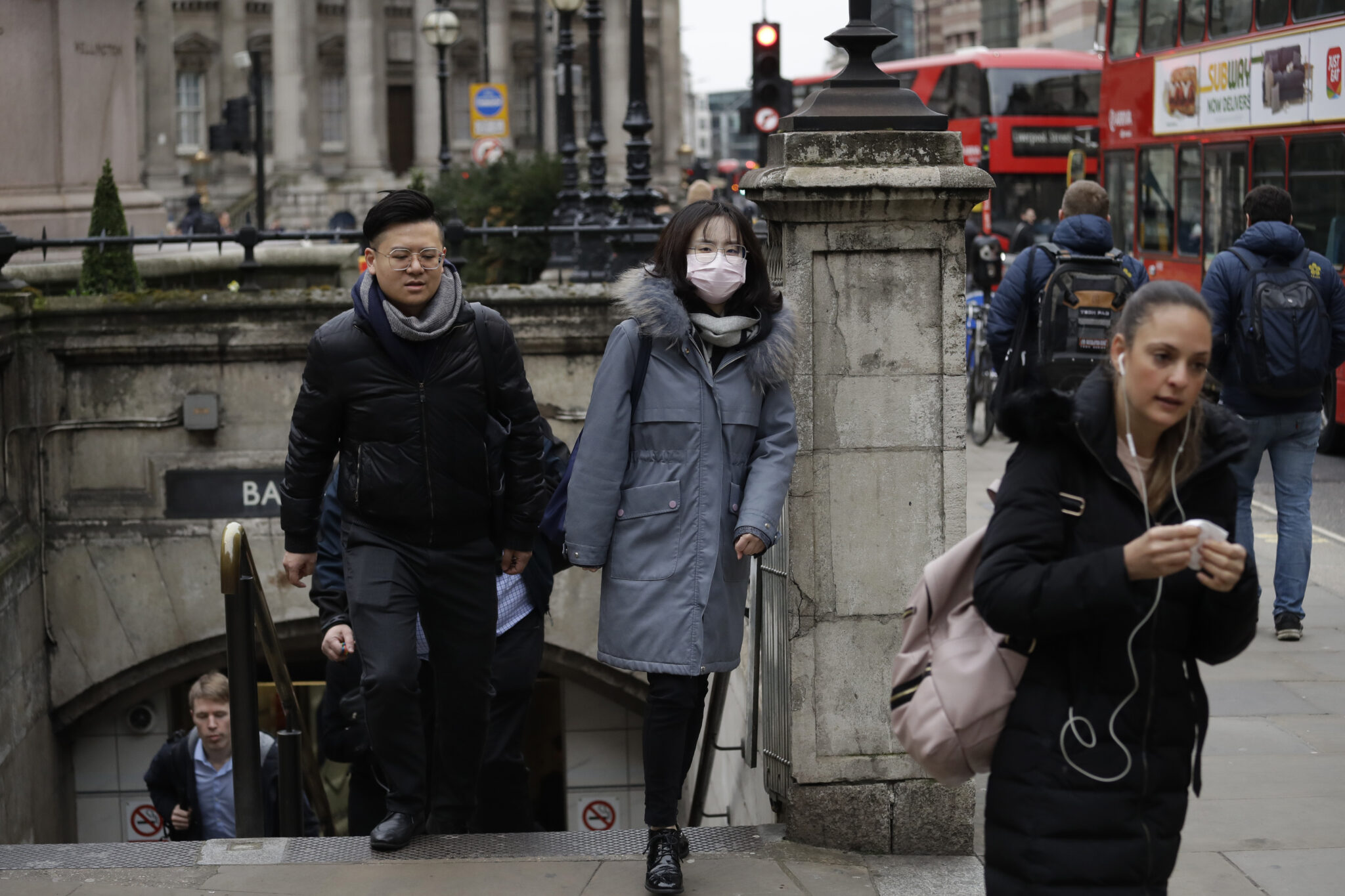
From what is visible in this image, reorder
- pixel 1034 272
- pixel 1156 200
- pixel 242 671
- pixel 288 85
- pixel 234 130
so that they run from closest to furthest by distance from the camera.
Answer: pixel 242 671
pixel 1034 272
pixel 1156 200
pixel 234 130
pixel 288 85

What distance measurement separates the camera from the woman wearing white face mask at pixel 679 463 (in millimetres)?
4586

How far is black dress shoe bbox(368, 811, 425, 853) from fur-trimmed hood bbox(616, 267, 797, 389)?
5.59 ft

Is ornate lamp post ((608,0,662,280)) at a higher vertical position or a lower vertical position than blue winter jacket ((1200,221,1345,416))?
higher

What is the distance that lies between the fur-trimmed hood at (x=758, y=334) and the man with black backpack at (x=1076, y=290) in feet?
12.0

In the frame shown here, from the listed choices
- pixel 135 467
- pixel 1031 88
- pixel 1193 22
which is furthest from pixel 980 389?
pixel 1031 88

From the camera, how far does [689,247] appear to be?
4.67 meters

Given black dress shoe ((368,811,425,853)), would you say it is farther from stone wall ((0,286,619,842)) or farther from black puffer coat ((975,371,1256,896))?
stone wall ((0,286,619,842))

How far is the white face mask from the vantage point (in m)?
4.62

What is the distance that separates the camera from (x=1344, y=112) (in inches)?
541

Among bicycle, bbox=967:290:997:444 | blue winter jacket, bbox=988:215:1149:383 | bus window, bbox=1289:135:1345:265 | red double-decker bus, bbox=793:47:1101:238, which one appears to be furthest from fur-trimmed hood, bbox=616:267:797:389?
red double-decker bus, bbox=793:47:1101:238

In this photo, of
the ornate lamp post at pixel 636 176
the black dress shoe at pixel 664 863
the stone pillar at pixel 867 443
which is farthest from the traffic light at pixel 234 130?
the black dress shoe at pixel 664 863

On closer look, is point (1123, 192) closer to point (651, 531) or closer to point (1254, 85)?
point (1254, 85)

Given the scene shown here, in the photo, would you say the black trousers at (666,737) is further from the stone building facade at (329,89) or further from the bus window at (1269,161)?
the stone building facade at (329,89)

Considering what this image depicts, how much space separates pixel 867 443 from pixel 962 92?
27912mm
